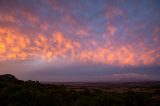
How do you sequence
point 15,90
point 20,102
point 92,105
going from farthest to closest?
point 15,90, point 92,105, point 20,102

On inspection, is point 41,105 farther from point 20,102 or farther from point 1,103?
point 1,103

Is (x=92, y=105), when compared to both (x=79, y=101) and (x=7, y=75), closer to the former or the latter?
(x=79, y=101)

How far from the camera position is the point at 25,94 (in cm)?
2088

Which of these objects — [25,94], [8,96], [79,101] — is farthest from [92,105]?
[8,96]

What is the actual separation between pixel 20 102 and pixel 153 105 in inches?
562

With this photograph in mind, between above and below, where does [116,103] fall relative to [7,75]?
below

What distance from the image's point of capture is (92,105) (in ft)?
69.2

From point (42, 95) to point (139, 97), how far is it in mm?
10615

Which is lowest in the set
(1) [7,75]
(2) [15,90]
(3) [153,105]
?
(3) [153,105]

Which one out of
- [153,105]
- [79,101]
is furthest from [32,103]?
[153,105]

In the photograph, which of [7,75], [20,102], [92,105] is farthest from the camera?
[7,75]

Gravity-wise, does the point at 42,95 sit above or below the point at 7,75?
below

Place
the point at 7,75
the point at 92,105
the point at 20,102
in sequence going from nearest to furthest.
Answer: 1. the point at 20,102
2. the point at 92,105
3. the point at 7,75

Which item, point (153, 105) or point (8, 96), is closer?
point (8, 96)
